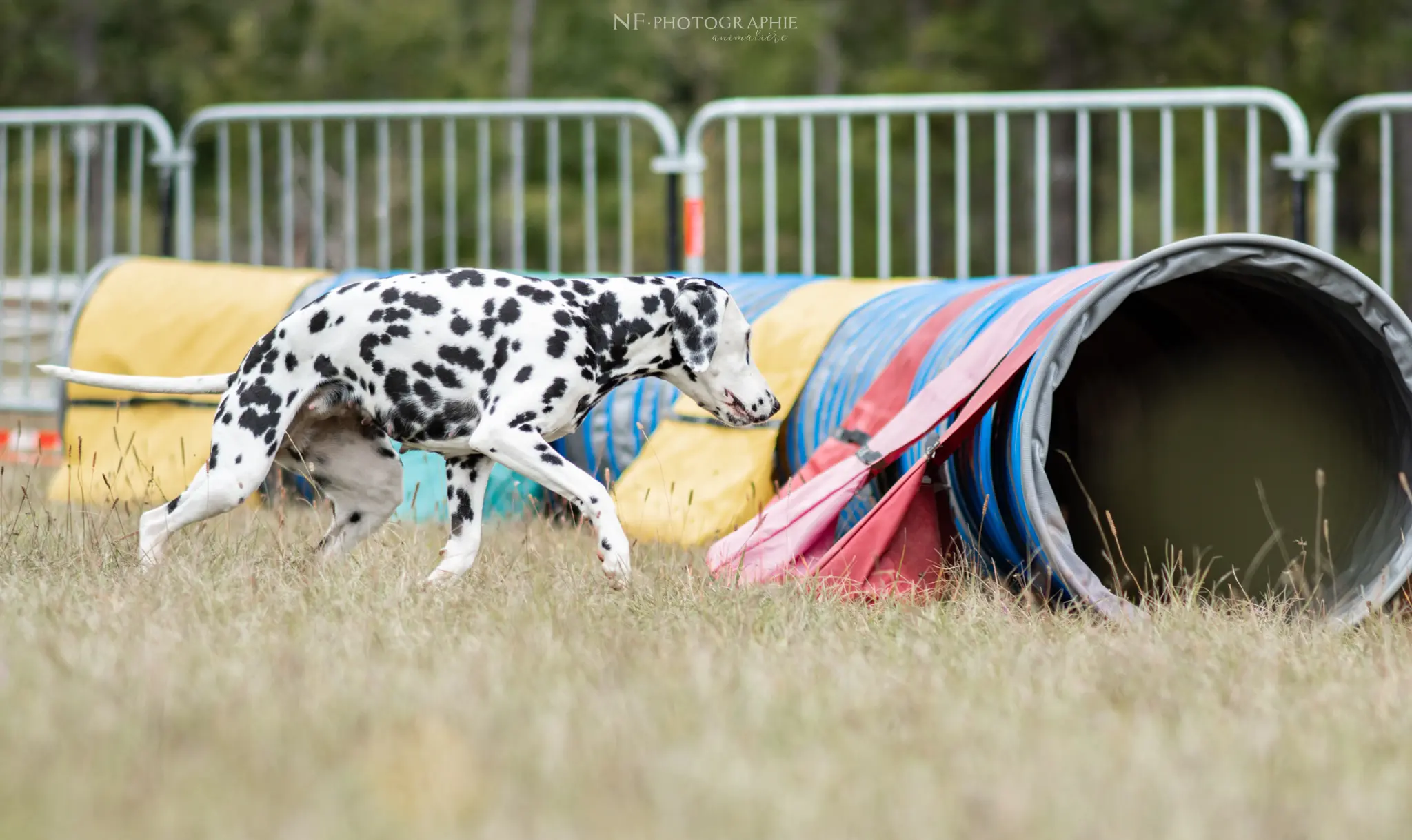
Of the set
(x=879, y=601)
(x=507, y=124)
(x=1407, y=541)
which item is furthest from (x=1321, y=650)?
(x=507, y=124)

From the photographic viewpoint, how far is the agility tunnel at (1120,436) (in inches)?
180

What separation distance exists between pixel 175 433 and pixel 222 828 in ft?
17.0

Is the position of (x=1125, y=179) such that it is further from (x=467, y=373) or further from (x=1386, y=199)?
(x=467, y=373)

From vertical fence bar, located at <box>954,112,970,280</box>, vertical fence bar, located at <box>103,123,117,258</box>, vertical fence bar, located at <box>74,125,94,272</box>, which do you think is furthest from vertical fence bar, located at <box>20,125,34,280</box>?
vertical fence bar, located at <box>954,112,970,280</box>

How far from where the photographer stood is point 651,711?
3107mm

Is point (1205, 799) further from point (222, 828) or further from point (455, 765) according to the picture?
point (222, 828)

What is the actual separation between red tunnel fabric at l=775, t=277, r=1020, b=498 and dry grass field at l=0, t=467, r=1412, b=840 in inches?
38.6

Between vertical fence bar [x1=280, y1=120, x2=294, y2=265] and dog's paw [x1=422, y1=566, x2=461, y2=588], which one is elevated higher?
vertical fence bar [x1=280, y1=120, x2=294, y2=265]

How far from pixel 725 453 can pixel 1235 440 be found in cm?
187

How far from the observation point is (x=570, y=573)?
4.61m

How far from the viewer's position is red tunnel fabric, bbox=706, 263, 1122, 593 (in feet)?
15.2

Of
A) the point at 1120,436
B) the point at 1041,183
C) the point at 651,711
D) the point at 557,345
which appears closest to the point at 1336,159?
the point at 1041,183

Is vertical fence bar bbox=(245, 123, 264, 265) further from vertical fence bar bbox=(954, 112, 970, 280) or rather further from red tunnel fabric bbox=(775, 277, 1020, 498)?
red tunnel fabric bbox=(775, 277, 1020, 498)

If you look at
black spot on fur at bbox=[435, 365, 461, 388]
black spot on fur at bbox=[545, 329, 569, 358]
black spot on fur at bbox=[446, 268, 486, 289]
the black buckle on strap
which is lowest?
the black buckle on strap
